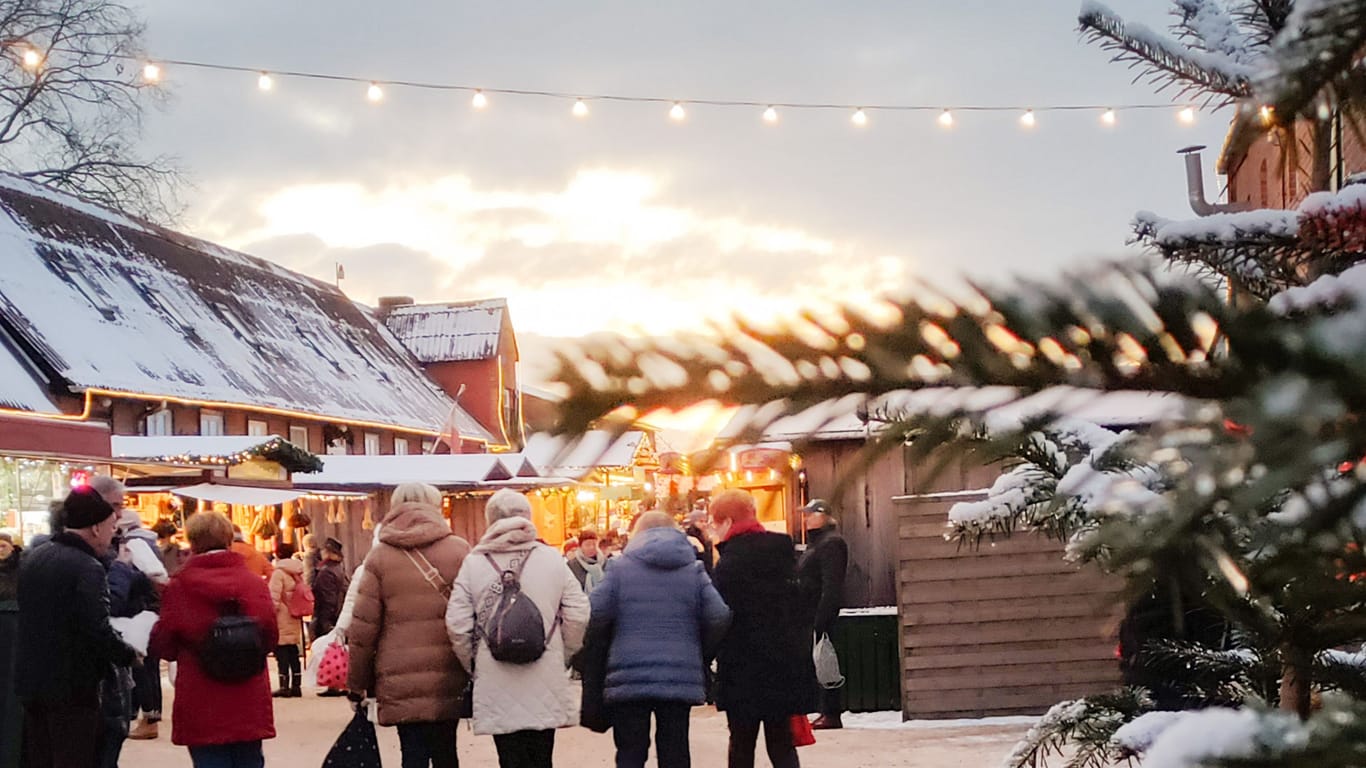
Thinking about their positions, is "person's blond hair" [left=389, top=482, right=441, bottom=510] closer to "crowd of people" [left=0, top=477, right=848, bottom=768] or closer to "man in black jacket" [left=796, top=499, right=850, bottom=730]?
"crowd of people" [left=0, top=477, right=848, bottom=768]

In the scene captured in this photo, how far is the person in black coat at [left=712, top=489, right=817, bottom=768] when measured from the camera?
653 cm

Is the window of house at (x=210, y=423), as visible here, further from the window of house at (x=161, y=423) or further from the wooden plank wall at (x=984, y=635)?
the wooden plank wall at (x=984, y=635)

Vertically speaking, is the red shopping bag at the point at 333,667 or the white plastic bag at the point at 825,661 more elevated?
the red shopping bag at the point at 333,667

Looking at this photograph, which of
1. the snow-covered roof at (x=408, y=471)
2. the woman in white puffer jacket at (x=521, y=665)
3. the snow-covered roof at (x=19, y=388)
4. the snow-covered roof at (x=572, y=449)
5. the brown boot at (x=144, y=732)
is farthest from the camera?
the snow-covered roof at (x=408, y=471)

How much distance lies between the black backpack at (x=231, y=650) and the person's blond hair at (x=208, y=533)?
359 mm

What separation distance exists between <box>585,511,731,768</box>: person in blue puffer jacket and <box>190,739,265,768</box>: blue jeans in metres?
1.51

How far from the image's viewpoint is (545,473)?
2.41ft

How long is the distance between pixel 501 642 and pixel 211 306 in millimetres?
21746

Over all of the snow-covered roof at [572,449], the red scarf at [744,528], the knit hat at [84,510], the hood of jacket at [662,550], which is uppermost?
the knit hat at [84,510]

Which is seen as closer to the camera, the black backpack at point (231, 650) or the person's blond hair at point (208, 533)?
the black backpack at point (231, 650)

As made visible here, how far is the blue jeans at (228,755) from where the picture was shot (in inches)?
231

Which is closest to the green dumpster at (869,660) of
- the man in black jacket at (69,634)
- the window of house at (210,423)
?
the man in black jacket at (69,634)

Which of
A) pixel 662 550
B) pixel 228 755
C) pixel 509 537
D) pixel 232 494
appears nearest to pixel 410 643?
pixel 509 537

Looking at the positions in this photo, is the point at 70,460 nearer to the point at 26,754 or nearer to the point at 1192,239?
the point at 26,754
